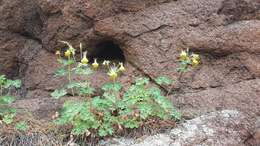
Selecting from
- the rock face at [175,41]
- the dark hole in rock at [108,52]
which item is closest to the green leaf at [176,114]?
the rock face at [175,41]

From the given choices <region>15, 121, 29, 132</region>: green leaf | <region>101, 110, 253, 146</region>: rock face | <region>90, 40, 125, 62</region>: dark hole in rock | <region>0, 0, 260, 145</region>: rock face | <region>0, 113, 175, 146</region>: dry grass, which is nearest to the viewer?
→ <region>101, 110, 253, 146</region>: rock face

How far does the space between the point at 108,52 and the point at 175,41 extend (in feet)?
2.28

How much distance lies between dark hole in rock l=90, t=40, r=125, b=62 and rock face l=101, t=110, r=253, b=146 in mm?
1032

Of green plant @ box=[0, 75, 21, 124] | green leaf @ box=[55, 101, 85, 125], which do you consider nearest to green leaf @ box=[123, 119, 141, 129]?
green leaf @ box=[55, 101, 85, 125]

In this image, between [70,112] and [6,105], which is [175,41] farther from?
[6,105]

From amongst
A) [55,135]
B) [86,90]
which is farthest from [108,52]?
[55,135]

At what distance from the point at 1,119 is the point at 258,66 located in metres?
1.86

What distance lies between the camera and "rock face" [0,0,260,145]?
3.80 m

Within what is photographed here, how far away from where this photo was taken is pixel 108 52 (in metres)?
4.43

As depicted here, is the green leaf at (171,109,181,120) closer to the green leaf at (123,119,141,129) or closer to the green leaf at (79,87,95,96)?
the green leaf at (123,119,141,129)

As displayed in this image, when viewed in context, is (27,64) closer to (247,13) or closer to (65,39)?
(65,39)

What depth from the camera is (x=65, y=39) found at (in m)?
4.32

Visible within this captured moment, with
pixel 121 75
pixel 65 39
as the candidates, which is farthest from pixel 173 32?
Result: pixel 65 39

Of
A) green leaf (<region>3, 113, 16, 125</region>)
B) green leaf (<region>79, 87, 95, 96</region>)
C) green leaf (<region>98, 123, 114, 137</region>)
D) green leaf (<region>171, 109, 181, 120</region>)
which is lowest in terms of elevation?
green leaf (<region>3, 113, 16, 125</region>)
